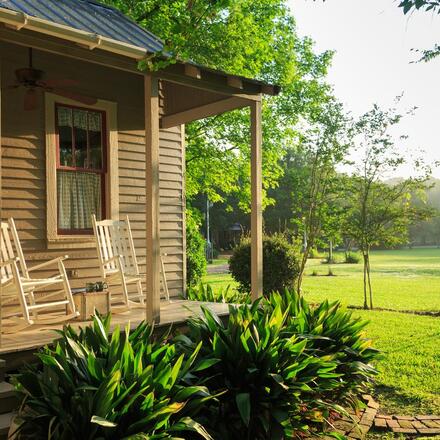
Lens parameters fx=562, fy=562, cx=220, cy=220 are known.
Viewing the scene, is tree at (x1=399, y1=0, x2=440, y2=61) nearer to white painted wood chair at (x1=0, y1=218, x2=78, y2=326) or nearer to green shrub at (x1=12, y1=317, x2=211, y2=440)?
green shrub at (x1=12, y1=317, x2=211, y2=440)

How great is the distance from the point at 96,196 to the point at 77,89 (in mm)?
1303

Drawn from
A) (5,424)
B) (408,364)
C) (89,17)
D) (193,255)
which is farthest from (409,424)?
(193,255)

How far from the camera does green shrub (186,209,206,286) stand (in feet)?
38.1

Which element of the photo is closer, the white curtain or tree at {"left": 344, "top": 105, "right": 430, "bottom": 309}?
the white curtain

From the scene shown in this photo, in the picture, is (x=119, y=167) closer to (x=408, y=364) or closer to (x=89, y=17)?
(x=89, y=17)

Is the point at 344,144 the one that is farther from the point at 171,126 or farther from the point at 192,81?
the point at 192,81

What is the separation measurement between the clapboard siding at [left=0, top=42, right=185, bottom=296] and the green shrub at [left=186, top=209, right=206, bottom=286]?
332cm

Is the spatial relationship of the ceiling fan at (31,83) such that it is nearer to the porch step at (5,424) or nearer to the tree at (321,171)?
the porch step at (5,424)

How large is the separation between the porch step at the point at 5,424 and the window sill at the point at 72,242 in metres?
2.85

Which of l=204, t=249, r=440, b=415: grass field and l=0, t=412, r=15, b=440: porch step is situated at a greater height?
l=0, t=412, r=15, b=440: porch step

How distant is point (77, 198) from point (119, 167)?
2.50 ft

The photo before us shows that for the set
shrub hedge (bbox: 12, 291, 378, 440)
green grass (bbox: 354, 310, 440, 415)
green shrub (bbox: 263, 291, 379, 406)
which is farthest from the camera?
green grass (bbox: 354, 310, 440, 415)

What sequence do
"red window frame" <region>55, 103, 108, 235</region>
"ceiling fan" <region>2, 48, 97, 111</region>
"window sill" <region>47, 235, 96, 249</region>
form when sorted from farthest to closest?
"red window frame" <region>55, 103, 108, 235</region> → "window sill" <region>47, 235, 96, 249</region> → "ceiling fan" <region>2, 48, 97, 111</region>

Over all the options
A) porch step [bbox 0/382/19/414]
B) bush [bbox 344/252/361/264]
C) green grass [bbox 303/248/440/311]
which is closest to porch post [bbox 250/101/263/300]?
porch step [bbox 0/382/19/414]
